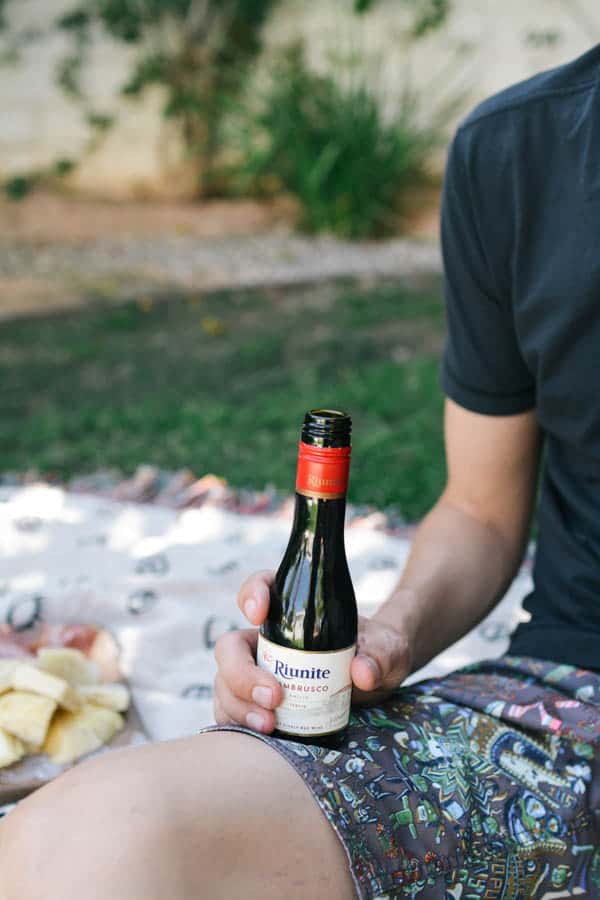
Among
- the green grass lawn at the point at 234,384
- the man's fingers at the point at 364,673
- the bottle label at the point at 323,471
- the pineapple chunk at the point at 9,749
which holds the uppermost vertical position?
the bottle label at the point at 323,471

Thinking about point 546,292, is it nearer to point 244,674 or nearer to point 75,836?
point 244,674

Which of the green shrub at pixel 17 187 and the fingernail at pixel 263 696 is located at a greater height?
the fingernail at pixel 263 696

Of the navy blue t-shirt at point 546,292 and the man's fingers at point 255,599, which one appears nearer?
the man's fingers at point 255,599

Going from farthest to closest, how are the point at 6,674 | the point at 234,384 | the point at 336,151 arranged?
the point at 336,151 < the point at 234,384 < the point at 6,674

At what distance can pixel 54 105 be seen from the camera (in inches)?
362

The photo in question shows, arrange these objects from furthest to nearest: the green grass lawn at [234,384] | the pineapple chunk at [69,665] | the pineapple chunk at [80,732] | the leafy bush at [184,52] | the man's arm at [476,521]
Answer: the leafy bush at [184,52]
the green grass lawn at [234,384]
the pineapple chunk at [69,665]
the pineapple chunk at [80,732]
the man's arm at [476,521]

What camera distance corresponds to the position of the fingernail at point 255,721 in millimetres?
1251

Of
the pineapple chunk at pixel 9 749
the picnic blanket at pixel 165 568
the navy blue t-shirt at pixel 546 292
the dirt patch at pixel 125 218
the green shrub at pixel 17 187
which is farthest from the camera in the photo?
the green shrub at pixel 17 187

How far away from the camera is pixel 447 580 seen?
1602 mm

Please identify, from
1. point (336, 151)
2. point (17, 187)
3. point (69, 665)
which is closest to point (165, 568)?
point (69, 665)

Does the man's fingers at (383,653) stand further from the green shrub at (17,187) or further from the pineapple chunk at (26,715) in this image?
the green shrub at (17,187)

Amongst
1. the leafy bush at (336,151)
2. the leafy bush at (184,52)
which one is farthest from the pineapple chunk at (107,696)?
the leafy bush at (184,52)

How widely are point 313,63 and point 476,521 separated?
8.38 metres

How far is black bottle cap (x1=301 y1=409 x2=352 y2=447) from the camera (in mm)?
1173
